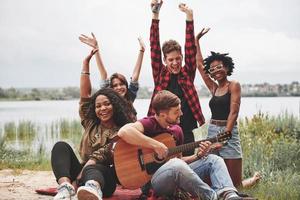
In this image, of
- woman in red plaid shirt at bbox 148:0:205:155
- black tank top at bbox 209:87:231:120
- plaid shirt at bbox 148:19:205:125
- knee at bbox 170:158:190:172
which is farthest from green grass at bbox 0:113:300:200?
knee at bbox 170:158:190:172

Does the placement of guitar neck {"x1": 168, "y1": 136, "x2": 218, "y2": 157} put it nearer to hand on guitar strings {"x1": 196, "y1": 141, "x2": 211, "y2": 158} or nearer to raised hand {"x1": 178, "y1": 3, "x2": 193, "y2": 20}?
hand on guitar strings {"x1": 196, "y1": 141, "x2": 211, "y2": 158}

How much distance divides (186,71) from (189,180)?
132 cm

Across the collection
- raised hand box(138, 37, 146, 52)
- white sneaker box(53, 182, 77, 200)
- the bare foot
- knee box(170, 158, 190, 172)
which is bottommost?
the bare foot

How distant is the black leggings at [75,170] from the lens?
3.71 m

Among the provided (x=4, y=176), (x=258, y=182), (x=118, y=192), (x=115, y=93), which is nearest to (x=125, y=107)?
(x=115, y=93)

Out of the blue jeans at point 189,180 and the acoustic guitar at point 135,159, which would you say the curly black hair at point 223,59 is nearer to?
the acoustic guitar at point 135,159

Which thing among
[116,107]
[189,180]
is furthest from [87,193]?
[116,107]

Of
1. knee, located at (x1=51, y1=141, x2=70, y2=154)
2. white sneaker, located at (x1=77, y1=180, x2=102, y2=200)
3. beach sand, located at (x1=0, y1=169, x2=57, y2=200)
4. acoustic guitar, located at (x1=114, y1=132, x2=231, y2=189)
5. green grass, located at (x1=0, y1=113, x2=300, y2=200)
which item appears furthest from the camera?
green grass, located at (x1=0, y1=113, x2=300, y2=200)

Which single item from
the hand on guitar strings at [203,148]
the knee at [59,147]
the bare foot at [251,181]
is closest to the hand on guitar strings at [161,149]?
the hand on guitar strings at [203,148]

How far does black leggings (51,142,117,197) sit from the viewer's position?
3713 millimetres

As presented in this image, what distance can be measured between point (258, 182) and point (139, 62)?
184 cm

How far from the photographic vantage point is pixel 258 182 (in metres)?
5.08

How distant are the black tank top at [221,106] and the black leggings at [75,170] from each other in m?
1.13

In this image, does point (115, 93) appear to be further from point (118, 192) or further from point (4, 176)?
point (4, 176)
